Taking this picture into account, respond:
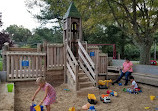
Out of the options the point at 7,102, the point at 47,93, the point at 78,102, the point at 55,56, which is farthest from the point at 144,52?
the point at 7,102

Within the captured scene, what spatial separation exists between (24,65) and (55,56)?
1464 mm

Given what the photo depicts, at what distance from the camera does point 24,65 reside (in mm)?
6305

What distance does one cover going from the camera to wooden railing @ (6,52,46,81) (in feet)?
20.5

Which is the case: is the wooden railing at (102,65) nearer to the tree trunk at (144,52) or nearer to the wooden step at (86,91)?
the wooden step at (86,91)

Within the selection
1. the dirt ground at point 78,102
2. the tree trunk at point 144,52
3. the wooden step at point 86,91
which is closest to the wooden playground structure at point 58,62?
the wooden step at point 86,91

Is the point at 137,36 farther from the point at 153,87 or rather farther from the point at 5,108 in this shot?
the point at 5,108

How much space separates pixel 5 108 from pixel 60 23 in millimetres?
16603

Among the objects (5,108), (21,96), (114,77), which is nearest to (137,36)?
(114,77)

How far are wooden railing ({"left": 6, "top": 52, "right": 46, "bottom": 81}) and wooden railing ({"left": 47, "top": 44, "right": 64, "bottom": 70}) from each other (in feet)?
1.09

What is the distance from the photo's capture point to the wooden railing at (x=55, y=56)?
672 cm

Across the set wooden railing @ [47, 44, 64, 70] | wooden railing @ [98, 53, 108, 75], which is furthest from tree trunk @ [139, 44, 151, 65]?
wooden railing @ [47, 44, 64, 70]

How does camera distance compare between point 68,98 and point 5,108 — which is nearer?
point 5,108

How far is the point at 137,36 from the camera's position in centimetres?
945

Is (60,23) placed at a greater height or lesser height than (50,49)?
greater
